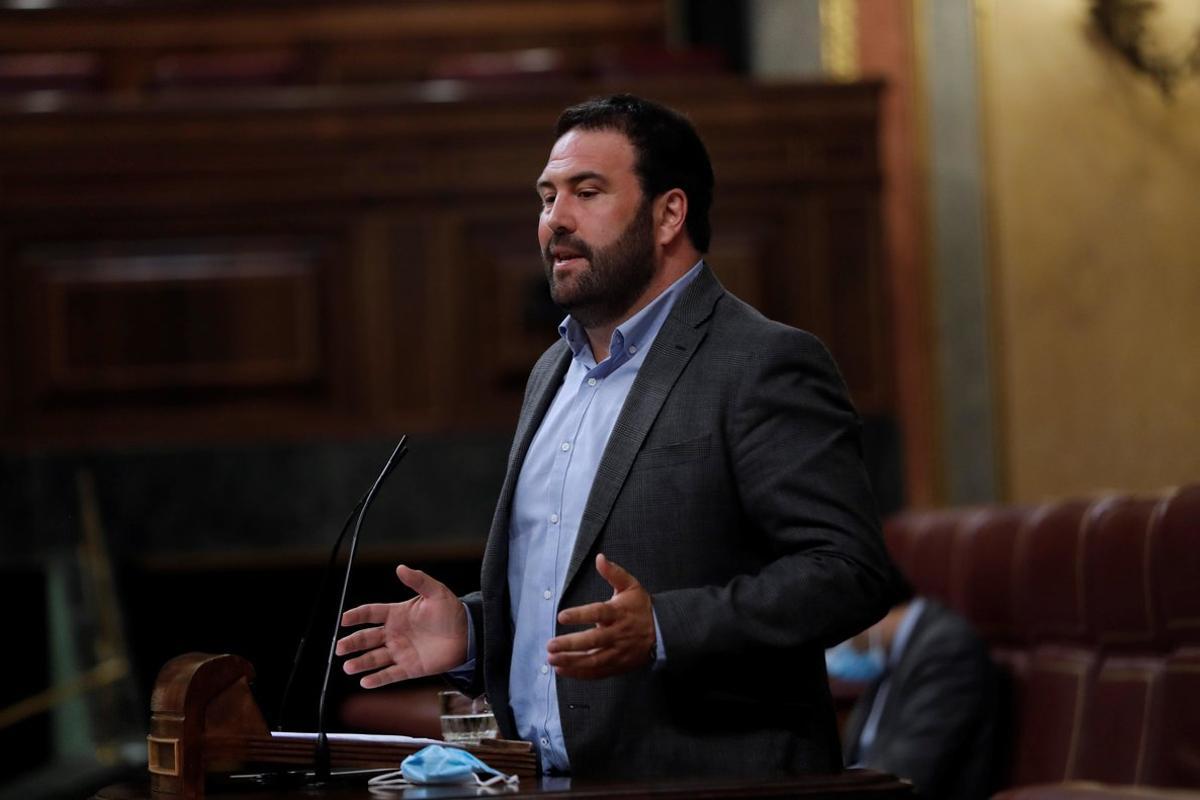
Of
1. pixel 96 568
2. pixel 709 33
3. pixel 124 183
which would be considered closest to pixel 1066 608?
pixel 96 568

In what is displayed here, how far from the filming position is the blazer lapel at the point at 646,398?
60.1 inches

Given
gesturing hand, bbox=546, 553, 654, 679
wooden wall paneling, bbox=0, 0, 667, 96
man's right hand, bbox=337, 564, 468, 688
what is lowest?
man's right hand, bbox=337, 564, 468, 688

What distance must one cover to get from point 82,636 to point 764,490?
116 inches

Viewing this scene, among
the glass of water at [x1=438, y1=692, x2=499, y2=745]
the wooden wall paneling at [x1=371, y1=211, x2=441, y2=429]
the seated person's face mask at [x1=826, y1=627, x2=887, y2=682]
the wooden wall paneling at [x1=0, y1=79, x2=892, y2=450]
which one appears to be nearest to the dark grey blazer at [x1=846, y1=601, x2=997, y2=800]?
the seated person's face mask at [x1=826, y1=627, x2=887, y2=682]

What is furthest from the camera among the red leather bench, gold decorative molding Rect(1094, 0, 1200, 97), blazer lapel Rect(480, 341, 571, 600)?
gold decorative molding Rect(1094, 0, 1200, 97)

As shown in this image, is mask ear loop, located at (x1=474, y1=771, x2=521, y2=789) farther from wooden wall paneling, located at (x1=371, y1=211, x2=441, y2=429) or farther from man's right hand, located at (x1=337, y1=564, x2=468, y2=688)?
wooden wall paneling, located at (x1=371, y1=211, x2=441, y2=429)

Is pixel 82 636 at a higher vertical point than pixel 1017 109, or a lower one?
lower

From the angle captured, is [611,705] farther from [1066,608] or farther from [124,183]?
[124,183]

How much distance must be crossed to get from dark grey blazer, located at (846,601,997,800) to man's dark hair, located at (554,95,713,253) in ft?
4.56

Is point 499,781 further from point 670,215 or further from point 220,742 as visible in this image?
point 670,215

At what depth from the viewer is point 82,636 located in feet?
13.3

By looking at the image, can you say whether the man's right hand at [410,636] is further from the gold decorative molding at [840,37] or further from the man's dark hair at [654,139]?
the gold decorative molding at [840,37]

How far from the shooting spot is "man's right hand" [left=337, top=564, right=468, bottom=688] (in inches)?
59.6

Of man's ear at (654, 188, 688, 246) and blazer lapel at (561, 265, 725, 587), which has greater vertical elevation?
man's ear at (654, 188, 688, 246)
